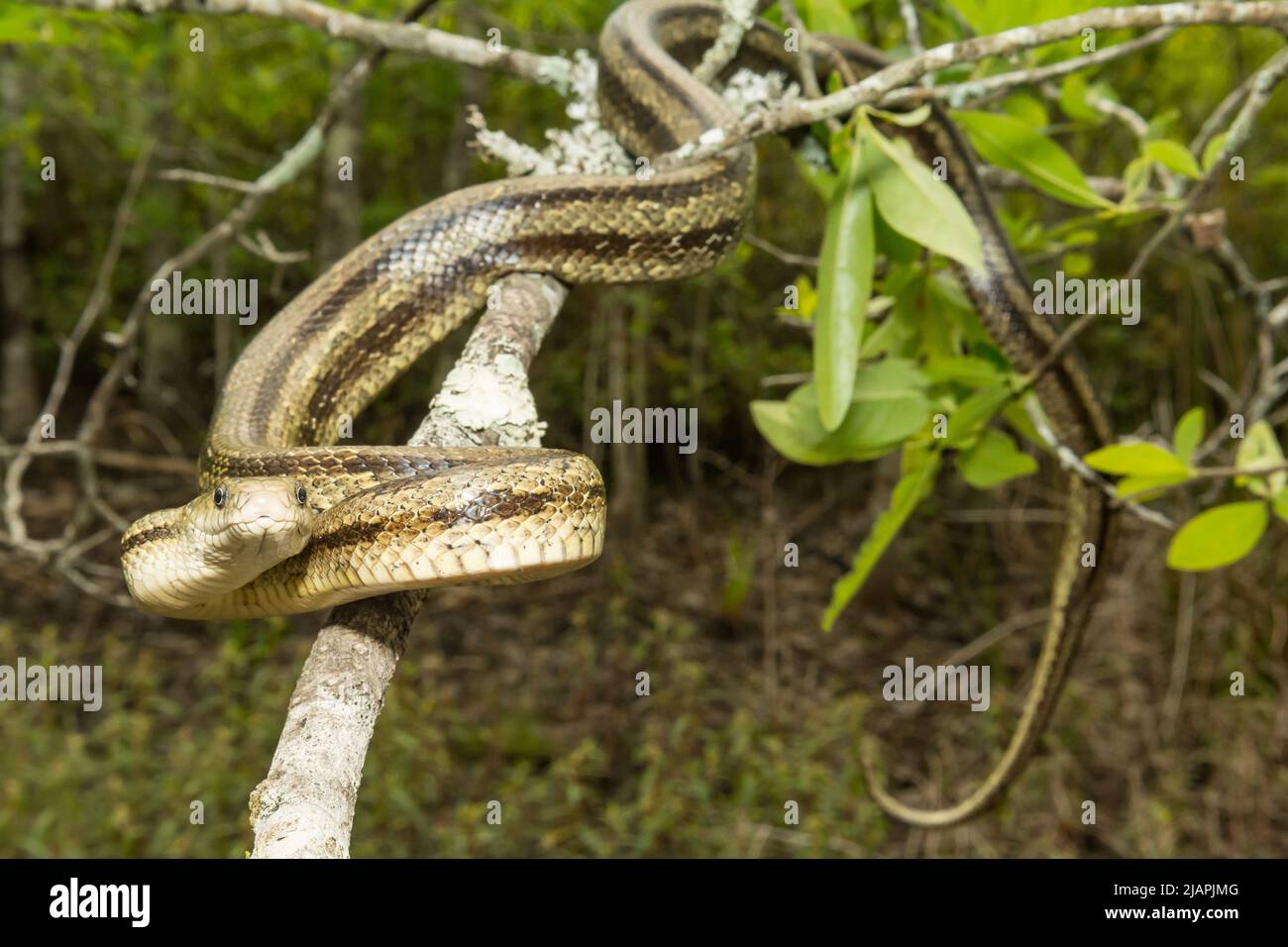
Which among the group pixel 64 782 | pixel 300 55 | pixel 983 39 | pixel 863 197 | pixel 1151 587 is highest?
pixel 300 55

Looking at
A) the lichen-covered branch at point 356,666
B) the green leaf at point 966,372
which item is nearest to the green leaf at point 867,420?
the green leaf at point 966,372

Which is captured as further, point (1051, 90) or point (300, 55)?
point (300, 55)

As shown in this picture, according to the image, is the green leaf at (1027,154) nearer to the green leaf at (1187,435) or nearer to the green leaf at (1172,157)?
the green leaf at (1172,157)

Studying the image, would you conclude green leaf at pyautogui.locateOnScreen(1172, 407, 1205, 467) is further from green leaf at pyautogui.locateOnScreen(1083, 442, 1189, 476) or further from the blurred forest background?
the blurred forest background

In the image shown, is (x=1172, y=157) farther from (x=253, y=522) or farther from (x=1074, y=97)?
(x=253, y=522)

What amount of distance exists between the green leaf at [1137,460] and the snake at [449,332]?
0.36 m

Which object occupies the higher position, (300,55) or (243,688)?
(300,55)

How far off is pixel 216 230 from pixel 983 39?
2.67 m

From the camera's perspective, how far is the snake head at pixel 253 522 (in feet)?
7.91

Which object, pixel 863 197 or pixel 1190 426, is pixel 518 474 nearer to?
pixel 863 197

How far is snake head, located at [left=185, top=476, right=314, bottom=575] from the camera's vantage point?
2.41 metres

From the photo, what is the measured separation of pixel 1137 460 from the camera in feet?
9.46

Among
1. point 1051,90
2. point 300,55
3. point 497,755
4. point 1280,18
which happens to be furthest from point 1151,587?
point 300,55

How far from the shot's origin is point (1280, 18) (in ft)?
8.86
